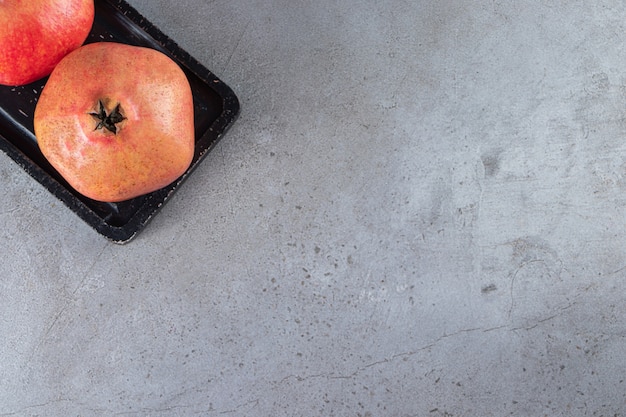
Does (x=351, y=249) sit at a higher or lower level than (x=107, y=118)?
lower

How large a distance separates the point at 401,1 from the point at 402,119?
26 centimetres

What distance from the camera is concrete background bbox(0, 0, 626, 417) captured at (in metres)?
1.34

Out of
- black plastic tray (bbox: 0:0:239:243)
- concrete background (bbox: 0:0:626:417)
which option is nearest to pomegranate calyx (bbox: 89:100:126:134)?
black plastic tray (bbox: 0:0:239:243)

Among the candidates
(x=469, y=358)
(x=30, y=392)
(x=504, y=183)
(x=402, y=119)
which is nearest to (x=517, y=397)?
(x=469, y=358)

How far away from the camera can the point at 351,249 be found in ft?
4.42

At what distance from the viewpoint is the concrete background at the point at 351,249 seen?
1.34 meters

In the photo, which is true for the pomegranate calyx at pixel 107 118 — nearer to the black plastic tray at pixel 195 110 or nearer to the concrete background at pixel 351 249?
the black plastic tray at pixel 195 110

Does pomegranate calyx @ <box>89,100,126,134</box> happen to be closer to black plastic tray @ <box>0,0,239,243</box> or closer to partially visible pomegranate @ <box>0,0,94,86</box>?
partially visible pomegranate @ <box>0,0,94,86</box>

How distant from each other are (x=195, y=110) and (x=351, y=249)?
17.6 inches

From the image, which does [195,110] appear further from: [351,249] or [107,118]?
[351,249]

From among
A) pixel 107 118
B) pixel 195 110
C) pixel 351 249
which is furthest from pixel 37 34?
pixel 351 249

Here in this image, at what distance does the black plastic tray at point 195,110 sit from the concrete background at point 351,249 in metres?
0.12

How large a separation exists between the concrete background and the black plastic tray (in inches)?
4.6

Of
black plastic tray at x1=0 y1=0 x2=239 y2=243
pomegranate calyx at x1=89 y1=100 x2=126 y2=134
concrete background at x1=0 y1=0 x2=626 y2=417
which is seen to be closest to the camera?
pomegranate calyx at x1=89 y1=100 x2=126 y2=134
